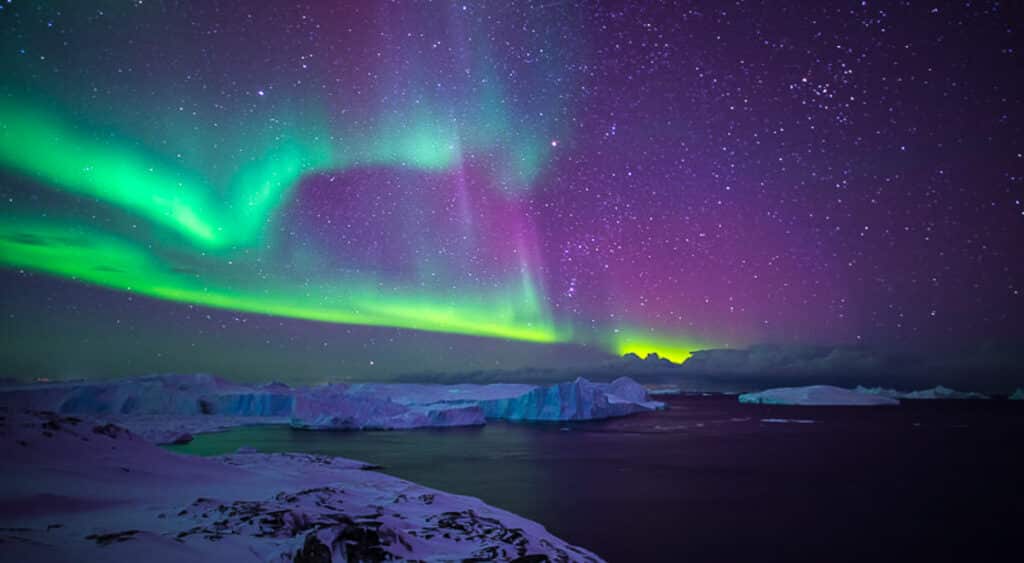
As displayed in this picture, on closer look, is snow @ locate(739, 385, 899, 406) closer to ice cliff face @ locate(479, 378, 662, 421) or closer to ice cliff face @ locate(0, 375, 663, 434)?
ice cliff face @ locate(0, 375, 663, 434)

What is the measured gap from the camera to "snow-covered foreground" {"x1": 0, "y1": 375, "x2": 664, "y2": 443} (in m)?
54.9

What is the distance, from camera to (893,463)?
33.5 meters

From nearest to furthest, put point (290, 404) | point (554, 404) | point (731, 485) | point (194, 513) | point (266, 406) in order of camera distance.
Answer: point (194, 513) < point (731, 485) < point (266, 406) < point (290, 404) < point (554, 404)

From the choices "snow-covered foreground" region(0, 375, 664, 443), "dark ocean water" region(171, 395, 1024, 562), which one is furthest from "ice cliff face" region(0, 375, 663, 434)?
"dark ocean water" region(171, 395, 1024, 562)

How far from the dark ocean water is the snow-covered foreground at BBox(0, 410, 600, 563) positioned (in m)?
5.45

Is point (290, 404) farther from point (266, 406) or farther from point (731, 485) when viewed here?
point (731, 485)

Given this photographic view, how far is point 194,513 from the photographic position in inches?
379

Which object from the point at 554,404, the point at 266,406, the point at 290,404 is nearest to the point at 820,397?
the point at 554,404

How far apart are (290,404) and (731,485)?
5801 cm

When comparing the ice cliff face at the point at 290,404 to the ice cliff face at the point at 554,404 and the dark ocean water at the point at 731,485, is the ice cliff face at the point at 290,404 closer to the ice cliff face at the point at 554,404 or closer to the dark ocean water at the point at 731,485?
the ice cliff face at the point at 554,404

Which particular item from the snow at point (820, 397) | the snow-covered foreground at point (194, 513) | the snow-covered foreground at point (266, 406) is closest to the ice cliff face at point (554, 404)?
the snow-covered foreground at point (266, 406)

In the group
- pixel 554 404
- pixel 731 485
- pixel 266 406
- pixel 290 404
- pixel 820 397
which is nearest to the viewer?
pixel 731 485

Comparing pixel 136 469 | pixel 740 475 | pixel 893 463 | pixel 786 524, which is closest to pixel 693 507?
pixel 786 524

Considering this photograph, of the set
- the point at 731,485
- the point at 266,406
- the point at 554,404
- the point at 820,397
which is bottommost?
the point at 266,406
